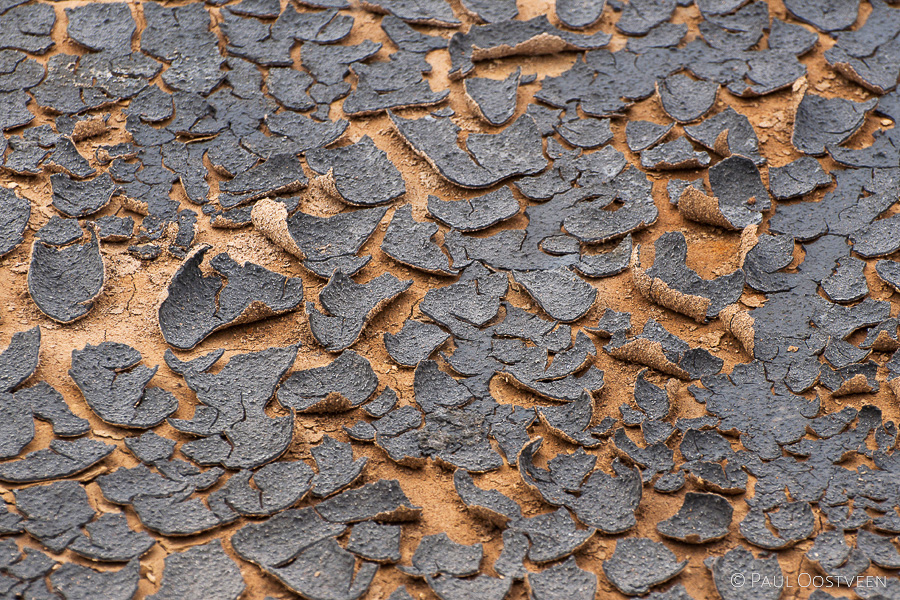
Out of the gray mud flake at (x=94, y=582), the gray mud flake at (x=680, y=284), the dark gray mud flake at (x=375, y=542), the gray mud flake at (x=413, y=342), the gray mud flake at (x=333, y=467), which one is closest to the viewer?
the gray mud flake at (x=94, y=582)

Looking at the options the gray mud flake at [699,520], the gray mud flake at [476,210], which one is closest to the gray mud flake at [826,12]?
the gray mud flake at [476,210]

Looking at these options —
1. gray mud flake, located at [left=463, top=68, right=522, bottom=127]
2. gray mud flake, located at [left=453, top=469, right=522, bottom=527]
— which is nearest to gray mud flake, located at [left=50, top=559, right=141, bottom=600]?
gray mud flake, located at [left=453, top=469, right=522, bottom=527]

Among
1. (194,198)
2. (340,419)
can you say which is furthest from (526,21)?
(340,419)

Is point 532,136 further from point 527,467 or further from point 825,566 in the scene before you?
point 825,566

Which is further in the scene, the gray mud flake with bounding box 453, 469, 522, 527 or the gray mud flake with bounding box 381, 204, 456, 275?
the gray mud flake with bounding box 381, 204, 456, 275

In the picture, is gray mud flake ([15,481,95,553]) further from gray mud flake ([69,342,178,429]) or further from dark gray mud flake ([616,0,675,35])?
dark gray mud flake ([616,0,675,35])

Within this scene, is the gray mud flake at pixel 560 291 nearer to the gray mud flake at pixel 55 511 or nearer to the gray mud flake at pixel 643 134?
the gray mud flake at pixel 643 134

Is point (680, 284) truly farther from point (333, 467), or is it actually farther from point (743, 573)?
point (333, 467)
